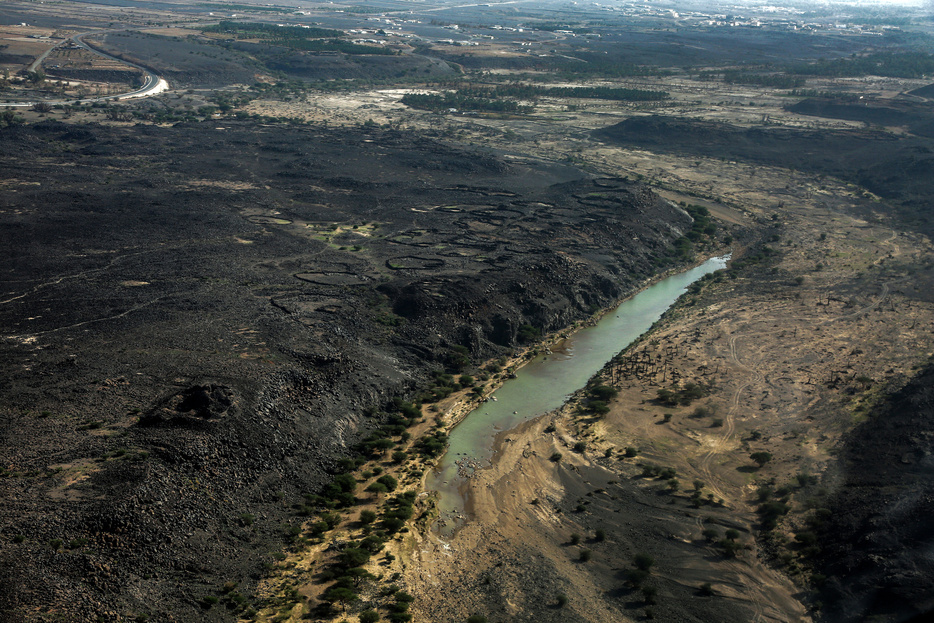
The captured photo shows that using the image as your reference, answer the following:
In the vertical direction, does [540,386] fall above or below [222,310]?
below

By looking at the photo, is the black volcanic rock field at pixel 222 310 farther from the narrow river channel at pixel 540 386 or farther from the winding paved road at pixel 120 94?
the winding paved road at pixel 120 94

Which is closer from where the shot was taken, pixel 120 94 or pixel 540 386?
pixel 540 386

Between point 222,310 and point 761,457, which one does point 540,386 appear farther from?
point 222,310

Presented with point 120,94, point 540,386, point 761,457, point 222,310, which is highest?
point 120,94

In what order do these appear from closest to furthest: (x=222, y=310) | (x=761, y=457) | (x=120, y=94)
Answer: (x=761, y=457)
(x=222, y=310)
(x=120, y=94)

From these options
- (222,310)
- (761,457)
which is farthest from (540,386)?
(222,310)

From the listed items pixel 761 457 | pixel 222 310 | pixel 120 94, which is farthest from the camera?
pixel 120 94

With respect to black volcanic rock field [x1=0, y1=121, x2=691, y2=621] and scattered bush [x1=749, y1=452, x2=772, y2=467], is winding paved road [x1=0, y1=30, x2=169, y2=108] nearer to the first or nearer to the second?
black volcanic rock field [x1=0, y1=121, x2=691, y2=621]

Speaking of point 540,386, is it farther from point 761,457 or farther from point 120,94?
point 120,94

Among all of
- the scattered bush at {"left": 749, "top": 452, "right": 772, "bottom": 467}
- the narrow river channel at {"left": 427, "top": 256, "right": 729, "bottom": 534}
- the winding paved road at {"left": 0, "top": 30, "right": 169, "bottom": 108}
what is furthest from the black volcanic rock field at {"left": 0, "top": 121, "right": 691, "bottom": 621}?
the winding paved road at {"left": 0, "top": 30, "right": 169, "bottom": 108}
